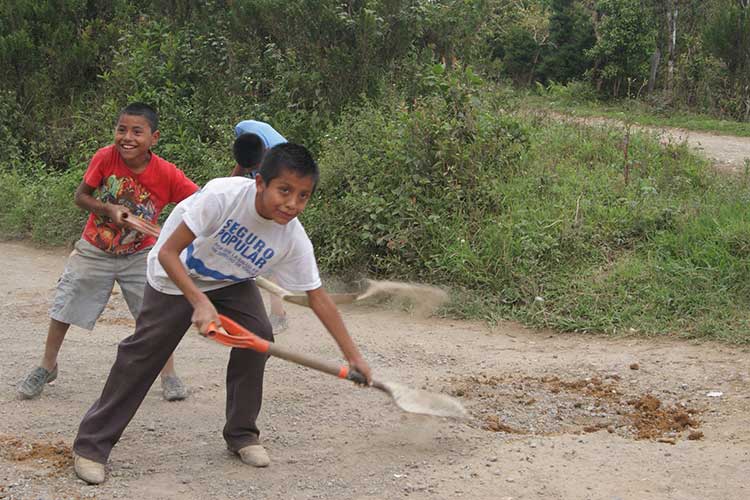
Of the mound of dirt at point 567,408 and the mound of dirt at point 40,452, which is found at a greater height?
the mound of dirt at point 567,408

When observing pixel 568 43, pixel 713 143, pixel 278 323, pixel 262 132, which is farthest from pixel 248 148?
pixel 568 43

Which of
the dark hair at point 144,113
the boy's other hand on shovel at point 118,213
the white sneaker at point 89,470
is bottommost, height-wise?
the white sneaker at point 89,470

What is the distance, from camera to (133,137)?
14.4 ft

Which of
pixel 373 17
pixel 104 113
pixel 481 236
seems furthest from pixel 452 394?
pixel 104 113

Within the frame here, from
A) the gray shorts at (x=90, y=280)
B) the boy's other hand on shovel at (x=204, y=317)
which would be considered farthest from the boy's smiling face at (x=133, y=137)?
the boy's other hand on shovel at (x=204, y=317)

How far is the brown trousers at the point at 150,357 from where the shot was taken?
3.65m

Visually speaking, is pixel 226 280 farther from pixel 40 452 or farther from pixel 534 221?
pixel 534 221

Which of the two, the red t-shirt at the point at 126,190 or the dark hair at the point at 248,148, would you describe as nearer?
the red t-shirt at the point at 126,190

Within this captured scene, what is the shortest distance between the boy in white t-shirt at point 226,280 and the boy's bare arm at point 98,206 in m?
0.69

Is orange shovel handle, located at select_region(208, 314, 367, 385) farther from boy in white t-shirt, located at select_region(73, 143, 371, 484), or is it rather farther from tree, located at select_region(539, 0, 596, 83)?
tree, located at select_region(539, 0, 596, 83)

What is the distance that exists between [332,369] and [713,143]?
25.5ft

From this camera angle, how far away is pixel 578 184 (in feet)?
23.5

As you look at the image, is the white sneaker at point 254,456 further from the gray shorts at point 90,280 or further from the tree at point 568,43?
the tree at point 568,43

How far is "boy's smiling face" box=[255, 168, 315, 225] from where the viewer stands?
336 centimetres
